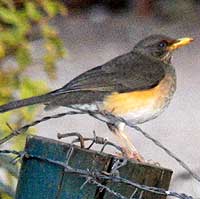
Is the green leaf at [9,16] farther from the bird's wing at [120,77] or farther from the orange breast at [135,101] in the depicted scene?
the orange breast at [135,101]

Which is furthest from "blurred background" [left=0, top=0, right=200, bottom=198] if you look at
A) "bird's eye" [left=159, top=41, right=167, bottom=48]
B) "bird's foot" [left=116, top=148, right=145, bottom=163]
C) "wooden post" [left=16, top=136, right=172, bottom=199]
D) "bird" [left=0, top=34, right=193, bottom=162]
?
"wooden post" [left=16, top=136, right=172, bottom=199]

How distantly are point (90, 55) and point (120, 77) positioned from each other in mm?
4403

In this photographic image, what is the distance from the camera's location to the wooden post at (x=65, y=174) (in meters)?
3.04

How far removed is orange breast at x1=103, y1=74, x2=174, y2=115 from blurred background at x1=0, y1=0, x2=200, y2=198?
36 cm

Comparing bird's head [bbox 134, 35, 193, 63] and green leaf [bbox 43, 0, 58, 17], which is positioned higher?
bird's head [bbox 134, 35, 193, 63]

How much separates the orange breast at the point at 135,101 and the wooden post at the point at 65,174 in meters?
2.18

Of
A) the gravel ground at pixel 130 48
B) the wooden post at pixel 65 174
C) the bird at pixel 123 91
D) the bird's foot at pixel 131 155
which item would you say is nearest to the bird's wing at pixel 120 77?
the bird at pixel 123 91

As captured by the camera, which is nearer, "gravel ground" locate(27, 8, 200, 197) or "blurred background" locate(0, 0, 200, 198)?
Result: "blurred background" locate(0, 0, 200, 198)

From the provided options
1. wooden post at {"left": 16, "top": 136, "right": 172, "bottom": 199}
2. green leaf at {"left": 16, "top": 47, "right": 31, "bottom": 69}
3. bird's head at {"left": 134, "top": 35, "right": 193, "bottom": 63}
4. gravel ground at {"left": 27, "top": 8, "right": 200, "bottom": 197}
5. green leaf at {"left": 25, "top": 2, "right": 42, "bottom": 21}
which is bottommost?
wooden post at {"left": 16, "top": 136, "right": 172, "bottom": 199}

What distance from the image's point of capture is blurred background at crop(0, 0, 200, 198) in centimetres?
520

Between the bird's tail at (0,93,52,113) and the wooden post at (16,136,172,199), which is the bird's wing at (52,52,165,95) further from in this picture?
the wooden post at (16,136,172,199)

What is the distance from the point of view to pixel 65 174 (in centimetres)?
304

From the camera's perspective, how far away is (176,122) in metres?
8.70

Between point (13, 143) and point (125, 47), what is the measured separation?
5071 mm
